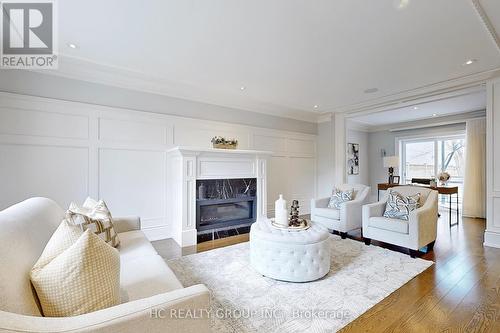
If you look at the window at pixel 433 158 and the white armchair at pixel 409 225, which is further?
the window at pixel 433 158

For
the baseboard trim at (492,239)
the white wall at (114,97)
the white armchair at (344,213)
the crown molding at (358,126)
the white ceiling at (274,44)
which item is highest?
the white ceiling at (274,44)

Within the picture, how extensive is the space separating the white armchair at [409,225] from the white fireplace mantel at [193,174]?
1.81 metres

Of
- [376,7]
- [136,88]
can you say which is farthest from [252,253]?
[136,88]

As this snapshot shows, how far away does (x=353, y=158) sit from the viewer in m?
7.17

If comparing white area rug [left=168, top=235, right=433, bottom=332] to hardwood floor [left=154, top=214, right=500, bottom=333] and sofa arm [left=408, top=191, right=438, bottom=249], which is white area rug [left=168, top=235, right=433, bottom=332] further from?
sofa arm [left=408, top=191, right=438, bottom=249]

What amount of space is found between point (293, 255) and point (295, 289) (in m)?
0.30

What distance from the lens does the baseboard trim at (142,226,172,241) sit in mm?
3713

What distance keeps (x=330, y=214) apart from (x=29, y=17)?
4513mm

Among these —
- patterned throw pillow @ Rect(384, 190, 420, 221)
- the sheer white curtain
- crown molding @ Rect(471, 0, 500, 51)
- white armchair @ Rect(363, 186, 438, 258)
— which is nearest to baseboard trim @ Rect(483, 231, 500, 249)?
white armchair @ Rect(363, 186, 438, 258)

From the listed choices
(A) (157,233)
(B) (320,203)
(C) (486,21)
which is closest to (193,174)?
(A) (157,233)

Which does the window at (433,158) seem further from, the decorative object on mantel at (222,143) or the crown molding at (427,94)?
the decorative object on mantel at (222,143)

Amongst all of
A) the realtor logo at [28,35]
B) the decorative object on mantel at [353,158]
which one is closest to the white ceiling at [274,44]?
the realtor logo at [28,35]

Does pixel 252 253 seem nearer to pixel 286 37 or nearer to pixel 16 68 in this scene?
pixel 286 37

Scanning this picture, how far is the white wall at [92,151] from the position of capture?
2881 millimetres
